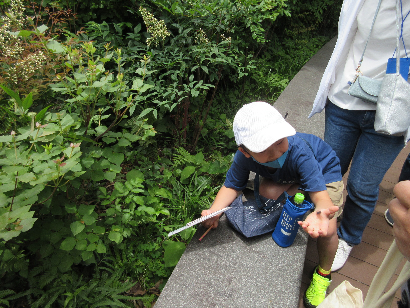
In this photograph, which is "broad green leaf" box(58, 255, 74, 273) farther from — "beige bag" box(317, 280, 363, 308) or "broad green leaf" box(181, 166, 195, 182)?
"beige bag" box(317, 280, 363, 308)

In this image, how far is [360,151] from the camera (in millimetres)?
1925

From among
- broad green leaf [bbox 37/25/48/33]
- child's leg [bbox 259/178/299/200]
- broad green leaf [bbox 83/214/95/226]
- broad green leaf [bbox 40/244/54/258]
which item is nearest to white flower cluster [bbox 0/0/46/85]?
broad green leaf [bbox 37/25/48/33]

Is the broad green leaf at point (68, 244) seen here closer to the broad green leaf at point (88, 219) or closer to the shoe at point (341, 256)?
the broad green leaf at point (88, 219)

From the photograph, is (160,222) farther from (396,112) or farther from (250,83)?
(250,83)

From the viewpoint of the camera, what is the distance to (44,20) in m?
2.66

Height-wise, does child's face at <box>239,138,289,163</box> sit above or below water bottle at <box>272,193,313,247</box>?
above

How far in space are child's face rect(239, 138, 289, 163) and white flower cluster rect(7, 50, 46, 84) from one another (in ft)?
4.16

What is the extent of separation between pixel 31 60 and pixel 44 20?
125cm

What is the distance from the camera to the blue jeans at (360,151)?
181 centimetres

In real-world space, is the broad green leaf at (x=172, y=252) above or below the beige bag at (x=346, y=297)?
below

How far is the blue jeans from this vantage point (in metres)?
1.81

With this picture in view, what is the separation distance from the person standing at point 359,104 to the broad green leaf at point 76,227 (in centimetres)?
165

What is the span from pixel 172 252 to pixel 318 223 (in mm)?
1096

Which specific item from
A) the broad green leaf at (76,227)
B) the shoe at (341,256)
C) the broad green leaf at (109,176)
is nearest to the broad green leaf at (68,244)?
the broad green leaf at (76,227)
